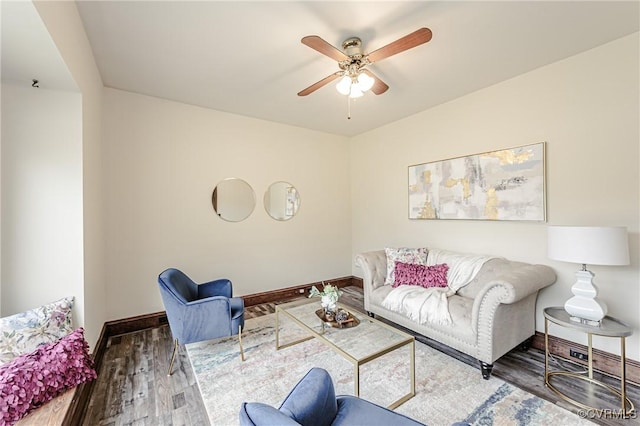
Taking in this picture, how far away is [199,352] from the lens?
2.66 m

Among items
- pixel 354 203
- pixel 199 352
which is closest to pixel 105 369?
pixel 199 352

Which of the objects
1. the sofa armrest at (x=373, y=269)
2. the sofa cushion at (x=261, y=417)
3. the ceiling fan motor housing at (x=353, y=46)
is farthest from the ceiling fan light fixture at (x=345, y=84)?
the sofa cushion at (x=261, y=417)

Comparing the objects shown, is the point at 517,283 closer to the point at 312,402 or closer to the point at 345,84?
the point at 312,402

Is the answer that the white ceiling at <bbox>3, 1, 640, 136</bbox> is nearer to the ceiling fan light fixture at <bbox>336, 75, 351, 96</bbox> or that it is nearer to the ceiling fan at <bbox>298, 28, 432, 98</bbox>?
the ceiling fan at <bbox>298, 28, 432, 98</bbox>

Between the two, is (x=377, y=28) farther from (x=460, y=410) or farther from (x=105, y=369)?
(x=105, y=369)

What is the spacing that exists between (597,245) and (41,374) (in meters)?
3.70

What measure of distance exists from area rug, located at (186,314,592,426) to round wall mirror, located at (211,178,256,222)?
170cm

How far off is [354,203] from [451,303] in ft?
9.07

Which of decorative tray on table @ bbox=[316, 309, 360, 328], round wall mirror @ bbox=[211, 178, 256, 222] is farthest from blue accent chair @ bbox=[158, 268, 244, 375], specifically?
round wall mirror @ bbox=[211, 178, 256, 222]

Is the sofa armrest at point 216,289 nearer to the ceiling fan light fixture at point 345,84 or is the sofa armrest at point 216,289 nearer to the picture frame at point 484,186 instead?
the ceiling fan light fixture at point 345,84

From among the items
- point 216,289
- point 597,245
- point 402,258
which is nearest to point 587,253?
point 597,245

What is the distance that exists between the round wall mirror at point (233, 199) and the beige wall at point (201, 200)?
78 mm

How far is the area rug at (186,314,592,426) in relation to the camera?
1804 mm

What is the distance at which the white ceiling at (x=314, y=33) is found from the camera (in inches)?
74.1
